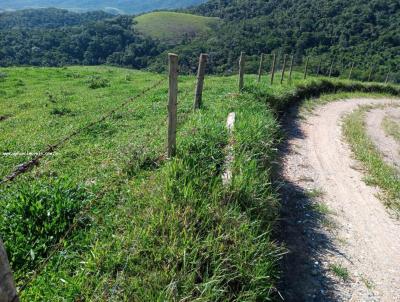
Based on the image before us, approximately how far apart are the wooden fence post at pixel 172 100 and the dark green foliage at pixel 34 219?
1.82m

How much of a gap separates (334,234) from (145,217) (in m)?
4.17

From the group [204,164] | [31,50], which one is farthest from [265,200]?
[31,50]

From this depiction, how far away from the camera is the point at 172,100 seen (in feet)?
19.1

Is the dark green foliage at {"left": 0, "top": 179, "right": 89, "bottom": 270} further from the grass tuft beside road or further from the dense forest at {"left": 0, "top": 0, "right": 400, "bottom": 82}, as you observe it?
the dense forest at {"left": 0, "top": 0, "right": 400, "bottom": 82}

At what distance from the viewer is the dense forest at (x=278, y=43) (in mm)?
64500

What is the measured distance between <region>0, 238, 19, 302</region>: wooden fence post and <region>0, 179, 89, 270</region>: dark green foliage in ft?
7.77

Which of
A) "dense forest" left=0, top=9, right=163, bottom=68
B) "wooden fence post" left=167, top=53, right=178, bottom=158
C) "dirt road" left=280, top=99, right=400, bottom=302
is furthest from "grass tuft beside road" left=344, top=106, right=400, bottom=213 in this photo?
"dense forest" left=0, top=9, right=163, bottom=68

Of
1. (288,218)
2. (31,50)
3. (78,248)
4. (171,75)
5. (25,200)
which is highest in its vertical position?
(171,75)

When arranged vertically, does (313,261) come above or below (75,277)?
below

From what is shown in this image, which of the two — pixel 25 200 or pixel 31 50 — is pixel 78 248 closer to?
pixel 25 200

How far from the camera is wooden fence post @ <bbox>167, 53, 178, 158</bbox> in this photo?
562cm

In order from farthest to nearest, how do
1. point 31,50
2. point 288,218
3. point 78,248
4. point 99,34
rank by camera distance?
point 99,34 < point 31,50 < point 288,218 < point 78,248

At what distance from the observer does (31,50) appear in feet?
277

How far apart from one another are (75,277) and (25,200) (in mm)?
1701
